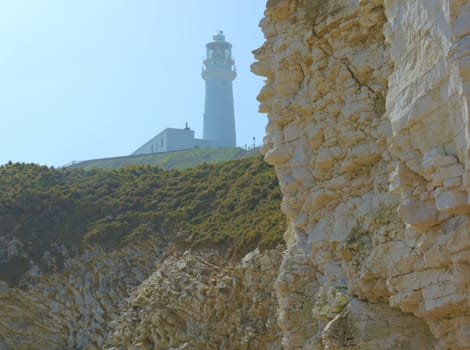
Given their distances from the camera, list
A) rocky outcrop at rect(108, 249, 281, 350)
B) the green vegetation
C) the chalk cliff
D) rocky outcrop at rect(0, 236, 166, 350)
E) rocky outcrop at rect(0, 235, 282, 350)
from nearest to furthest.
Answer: the chalk cliff
rocky outcrop at rect(108, 249, 281, 350)
rocky outcrop at rect(0, 235, 282, 350)
rocky outcrop at rect(0, 236, 166, 350)
the green vegetation

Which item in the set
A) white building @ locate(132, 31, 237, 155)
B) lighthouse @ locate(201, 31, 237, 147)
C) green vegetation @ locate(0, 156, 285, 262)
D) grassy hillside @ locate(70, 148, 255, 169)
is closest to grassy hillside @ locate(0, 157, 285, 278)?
green vegetation @ locate(0, 156, 285, 262)

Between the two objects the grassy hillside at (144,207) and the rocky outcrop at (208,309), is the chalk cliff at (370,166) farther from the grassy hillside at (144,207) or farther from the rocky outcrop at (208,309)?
the grassy hillside at (144,207)

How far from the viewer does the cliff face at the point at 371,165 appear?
6.32 m

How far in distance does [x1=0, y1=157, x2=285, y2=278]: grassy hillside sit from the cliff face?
1148 cm

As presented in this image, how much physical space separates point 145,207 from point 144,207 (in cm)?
8

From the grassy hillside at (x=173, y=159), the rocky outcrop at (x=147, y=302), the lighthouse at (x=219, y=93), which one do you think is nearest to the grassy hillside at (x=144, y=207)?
the rocky outcrop at (x=147, y=302)

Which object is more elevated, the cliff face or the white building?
the white building

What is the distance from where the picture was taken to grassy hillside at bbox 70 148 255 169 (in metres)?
60.9

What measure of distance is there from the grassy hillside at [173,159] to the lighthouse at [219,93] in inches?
797

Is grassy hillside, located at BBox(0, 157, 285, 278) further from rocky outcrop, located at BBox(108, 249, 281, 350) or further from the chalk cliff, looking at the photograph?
the chalk cliff

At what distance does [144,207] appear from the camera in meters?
30.4

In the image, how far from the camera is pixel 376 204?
8.73 m

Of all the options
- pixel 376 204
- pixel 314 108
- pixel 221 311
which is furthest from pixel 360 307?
pixel 221 311

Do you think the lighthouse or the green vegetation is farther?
the lighthouse
